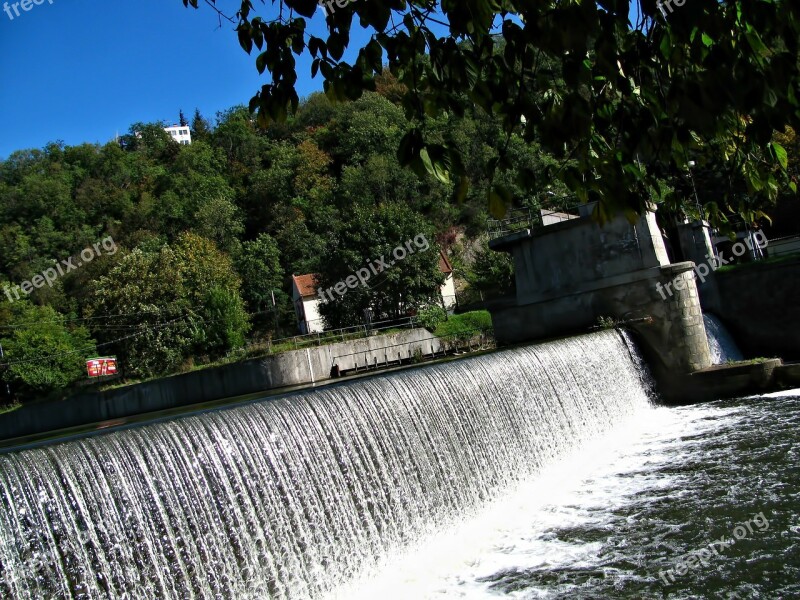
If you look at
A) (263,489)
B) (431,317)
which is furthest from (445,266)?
(263,489)

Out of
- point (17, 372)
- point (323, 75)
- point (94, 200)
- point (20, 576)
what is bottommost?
point (20, 576)

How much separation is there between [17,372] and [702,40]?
45697mm

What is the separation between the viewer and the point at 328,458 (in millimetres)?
7441

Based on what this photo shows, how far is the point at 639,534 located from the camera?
292 inches

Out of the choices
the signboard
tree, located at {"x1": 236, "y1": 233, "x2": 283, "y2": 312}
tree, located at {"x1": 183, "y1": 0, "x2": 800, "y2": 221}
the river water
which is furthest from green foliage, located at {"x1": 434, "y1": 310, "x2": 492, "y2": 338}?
tree, located at {"x1": 183, "y1": 0, "x2": 800, "y2": 221}

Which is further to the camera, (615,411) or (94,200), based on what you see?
(94,200)

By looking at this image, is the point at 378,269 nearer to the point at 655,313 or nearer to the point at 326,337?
the point at 326,337

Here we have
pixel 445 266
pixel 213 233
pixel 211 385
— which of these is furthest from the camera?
pixel 213 233

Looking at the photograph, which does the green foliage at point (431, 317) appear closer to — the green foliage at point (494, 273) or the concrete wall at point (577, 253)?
the green foliage at point (494, 273)

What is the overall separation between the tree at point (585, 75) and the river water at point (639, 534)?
4045 millimetres

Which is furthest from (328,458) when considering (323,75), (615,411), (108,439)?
(615,411)

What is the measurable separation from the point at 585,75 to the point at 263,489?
511 cm

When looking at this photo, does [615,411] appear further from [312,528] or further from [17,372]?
[17,372]

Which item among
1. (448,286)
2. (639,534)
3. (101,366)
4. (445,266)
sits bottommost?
(639,534)
